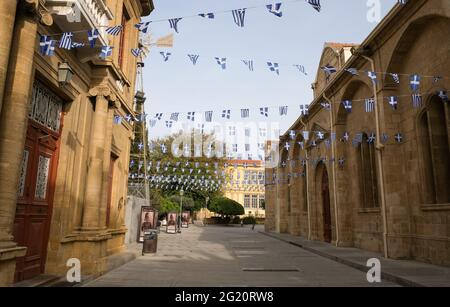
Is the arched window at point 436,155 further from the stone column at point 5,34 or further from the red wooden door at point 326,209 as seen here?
the stone column at point 5,34

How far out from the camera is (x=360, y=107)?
50.9ft

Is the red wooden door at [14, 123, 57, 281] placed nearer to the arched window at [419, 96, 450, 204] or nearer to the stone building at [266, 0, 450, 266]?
the stone building at [266, 0, 450, 266]

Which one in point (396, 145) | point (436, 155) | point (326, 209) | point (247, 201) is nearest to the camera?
point (436, 155)

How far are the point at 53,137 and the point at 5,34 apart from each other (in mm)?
3643

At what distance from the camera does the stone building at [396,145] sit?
34.5 ft

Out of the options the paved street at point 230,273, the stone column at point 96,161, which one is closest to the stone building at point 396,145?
the paved street at point 230,273

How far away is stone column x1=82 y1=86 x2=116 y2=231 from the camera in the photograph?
9008 mm

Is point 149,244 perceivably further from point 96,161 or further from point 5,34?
point 5,34

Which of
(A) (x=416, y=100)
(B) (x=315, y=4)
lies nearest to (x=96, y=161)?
(B) (x=315, y=4)

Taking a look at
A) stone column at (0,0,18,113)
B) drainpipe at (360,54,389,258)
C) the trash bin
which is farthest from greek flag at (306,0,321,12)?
the trash bin

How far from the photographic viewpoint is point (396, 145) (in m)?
12.5

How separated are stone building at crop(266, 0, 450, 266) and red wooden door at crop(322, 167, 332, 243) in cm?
81
